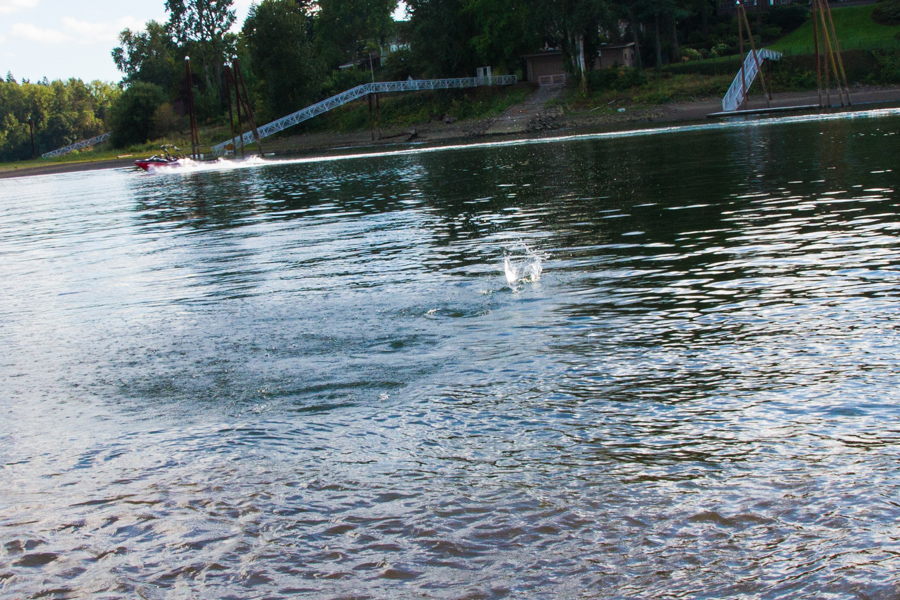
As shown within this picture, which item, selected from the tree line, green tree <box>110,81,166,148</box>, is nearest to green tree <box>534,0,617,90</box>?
the tree line

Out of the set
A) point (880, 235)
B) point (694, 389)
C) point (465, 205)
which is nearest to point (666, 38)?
point (465, 205)

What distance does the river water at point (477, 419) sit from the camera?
14.3 ft

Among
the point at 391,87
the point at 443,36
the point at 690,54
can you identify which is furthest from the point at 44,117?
the point at 690,54

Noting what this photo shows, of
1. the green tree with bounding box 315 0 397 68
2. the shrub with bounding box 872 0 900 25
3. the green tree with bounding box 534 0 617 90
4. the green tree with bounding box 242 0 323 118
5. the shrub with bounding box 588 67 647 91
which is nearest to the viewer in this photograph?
the green tree with bounding box 534 0 617 90

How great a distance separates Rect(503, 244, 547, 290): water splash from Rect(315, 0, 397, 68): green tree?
104m

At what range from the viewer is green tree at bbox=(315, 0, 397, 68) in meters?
110

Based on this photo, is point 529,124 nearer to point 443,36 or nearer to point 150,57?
point 443,36

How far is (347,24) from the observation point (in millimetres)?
112062

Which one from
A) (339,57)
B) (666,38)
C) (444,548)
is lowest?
(444,548)

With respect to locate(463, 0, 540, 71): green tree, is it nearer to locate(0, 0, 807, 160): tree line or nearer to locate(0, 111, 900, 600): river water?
locate(0, 0, 807, 160): tree line

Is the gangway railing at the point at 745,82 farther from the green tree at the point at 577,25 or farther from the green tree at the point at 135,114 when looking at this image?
the green tree at the point at 135,114

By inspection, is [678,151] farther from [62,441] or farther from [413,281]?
[62,441]

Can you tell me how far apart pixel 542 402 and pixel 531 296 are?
401 centimetres

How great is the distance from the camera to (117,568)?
4.59 meters
